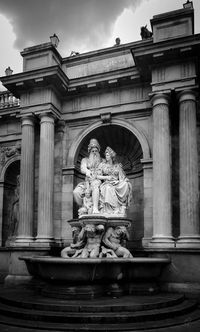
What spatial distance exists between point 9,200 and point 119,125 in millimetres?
5414

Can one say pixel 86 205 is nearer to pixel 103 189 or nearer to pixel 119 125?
pixel 103 189

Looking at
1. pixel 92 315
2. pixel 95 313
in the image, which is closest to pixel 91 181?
pixel 95 313

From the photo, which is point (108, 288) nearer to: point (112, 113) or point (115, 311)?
point (115, 311)

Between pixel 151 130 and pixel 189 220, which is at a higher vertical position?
pixel 151 130

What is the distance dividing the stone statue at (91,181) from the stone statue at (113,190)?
0.16 metres

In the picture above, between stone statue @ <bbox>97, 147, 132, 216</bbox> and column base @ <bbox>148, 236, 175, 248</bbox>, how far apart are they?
120 cm

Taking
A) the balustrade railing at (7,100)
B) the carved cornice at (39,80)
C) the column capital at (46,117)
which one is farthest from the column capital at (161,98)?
the balustrade railing at (7,100)

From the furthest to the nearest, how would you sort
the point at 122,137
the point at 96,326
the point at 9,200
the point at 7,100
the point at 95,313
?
the point at 7,100
the point at 9,200
the point at 122,137
the point at 95,313
the point at 96,326

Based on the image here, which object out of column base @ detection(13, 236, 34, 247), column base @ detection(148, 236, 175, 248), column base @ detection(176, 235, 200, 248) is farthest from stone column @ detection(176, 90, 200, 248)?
column base @ detection(13, 236, 34, 247)

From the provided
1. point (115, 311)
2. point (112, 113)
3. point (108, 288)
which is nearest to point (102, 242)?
point (108, 288)

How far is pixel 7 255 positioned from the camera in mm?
13125

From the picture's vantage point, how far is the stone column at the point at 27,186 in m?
12.5

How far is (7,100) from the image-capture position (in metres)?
16.2

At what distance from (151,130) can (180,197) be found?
2.57 meters
